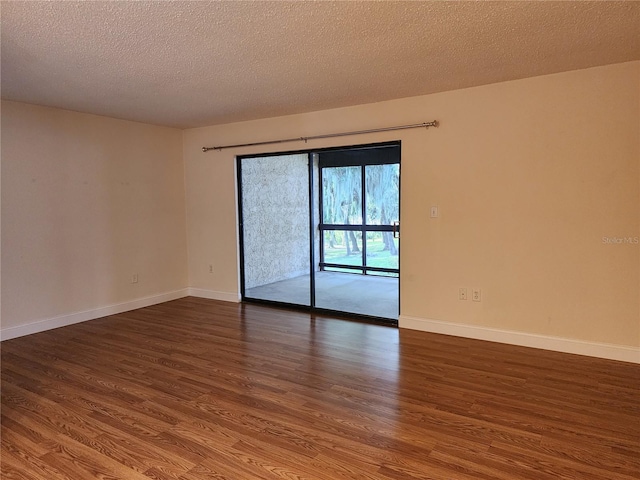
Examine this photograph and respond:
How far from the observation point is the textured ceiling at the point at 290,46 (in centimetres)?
217

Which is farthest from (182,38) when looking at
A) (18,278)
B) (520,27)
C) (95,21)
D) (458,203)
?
(18,278)

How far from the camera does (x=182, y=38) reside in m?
2.48

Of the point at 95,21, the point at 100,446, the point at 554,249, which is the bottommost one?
the point at 100,446

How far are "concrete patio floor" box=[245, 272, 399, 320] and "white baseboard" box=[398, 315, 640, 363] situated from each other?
0.42 m

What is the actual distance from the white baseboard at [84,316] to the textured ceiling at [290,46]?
2197 mm

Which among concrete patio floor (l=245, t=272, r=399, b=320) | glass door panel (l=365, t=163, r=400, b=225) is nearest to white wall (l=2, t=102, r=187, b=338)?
concrete patio floor (l=245, t=272, r=399, b=320)

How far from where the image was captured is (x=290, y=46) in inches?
104

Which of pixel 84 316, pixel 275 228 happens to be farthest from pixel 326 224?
pixel 84 316

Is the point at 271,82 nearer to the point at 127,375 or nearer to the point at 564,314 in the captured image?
the point at 127,375

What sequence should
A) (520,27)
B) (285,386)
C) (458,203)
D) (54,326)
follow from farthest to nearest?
(54,326)
(458,203)
(285,386)
(520,27)

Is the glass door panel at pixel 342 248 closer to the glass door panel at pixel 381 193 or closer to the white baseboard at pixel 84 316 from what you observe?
the glass door panel at pixel 381 193

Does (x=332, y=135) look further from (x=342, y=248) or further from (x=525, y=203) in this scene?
(x=342, y=248)

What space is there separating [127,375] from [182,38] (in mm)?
2387

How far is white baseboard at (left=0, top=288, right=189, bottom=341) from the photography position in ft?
13.1
